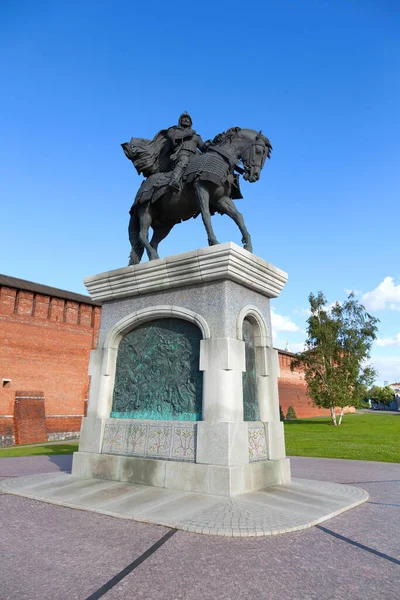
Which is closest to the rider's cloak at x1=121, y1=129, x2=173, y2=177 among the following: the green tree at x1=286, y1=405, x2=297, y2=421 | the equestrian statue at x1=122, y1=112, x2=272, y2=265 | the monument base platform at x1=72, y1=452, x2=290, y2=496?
the equestrian statue at x1=122, y1=112, x2=272, y2=265

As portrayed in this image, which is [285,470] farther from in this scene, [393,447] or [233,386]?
[393,447]

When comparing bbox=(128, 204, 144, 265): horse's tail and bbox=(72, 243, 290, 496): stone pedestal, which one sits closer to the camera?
bbox=(72, 243, 290, 496): stone pedestal

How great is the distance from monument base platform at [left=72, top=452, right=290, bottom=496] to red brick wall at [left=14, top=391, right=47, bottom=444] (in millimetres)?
18976

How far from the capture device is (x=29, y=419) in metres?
23.3

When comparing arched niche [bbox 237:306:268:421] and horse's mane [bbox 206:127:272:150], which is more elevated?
horse's mane [bbox 206:127:272:150]

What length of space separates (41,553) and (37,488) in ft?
8.57

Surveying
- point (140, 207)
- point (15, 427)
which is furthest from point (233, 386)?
point (15, 427)

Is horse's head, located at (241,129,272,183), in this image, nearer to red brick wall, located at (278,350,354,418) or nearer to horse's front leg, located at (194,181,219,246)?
horse's front leg, located at (194,181,219,246)

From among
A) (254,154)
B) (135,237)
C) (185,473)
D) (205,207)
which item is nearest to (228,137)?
(254,154)

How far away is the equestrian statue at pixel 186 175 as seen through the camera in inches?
272

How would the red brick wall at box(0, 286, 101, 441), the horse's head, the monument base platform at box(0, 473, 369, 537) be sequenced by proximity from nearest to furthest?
the monument base platform at box(0, 473, 369, 537)
the horse's head
the red brick wall at box(0, 286, 101, 441)

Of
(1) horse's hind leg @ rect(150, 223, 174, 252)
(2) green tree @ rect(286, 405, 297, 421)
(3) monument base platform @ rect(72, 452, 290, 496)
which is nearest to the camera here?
(3) monument base platform @ rect(72, 452, 290, 496)

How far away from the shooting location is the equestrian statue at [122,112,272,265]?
690 centimetres

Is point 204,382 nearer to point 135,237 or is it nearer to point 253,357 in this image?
point 253,357
